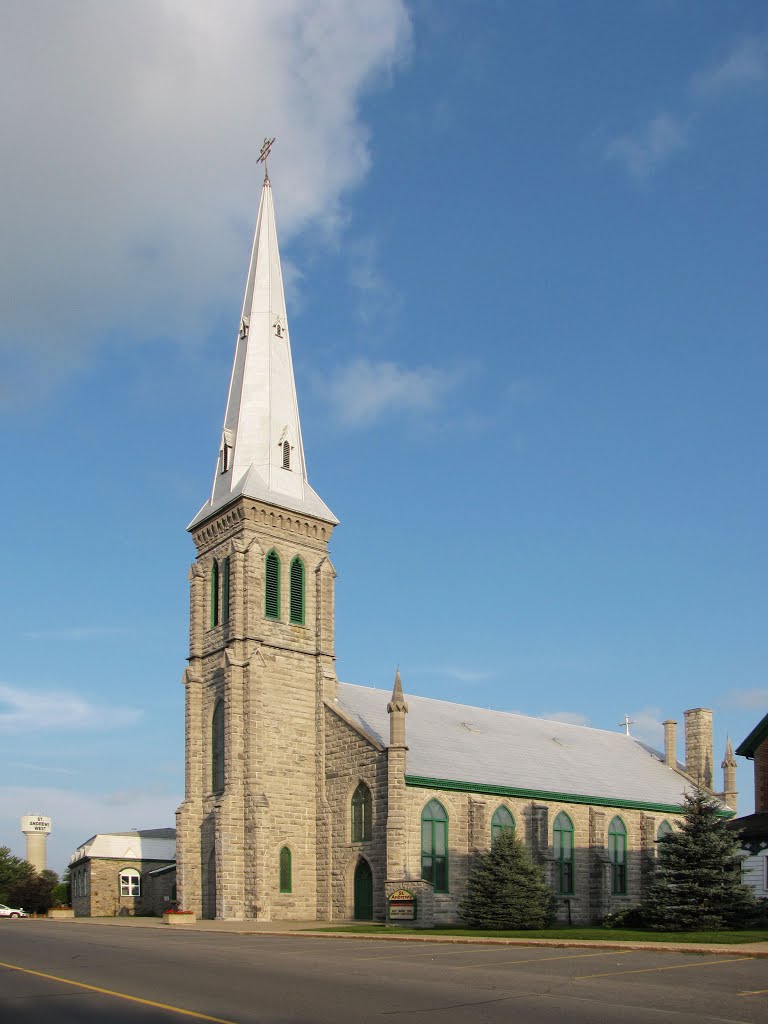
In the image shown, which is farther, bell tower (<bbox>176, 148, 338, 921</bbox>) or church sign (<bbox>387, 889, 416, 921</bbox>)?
bell tower (<bbox>176, 148, 338, 921</bbox>)

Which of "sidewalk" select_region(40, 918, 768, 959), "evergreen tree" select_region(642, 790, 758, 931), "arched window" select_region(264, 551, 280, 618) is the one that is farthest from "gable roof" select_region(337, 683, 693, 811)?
"evergreen tree" select_region(642, 790, 758, 931)

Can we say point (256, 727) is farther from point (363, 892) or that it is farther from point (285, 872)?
point (363, 892)

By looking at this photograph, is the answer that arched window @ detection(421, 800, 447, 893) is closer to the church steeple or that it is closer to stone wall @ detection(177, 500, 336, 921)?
stone wall @ detection(177, 500, 336, 921)

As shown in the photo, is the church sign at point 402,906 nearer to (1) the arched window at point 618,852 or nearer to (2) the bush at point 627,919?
(2) the bush at point 627,919

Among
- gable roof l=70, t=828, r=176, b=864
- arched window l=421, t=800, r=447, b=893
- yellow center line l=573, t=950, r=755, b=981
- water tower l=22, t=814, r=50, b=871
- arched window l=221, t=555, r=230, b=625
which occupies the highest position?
arched window l=221, t=555, r=230, b=625

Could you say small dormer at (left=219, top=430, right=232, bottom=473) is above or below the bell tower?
above

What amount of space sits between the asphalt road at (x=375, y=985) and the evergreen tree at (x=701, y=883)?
714cm

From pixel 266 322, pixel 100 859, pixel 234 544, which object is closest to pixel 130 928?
pixel 234 544

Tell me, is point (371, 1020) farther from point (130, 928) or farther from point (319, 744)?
point (319, 744)

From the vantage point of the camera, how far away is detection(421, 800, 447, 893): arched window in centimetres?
3847

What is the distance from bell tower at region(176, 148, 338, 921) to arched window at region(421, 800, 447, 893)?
452 centimetres

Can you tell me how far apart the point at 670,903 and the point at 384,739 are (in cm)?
1504

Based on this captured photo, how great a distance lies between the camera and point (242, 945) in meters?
25.0

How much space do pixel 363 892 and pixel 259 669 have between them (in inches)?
380
